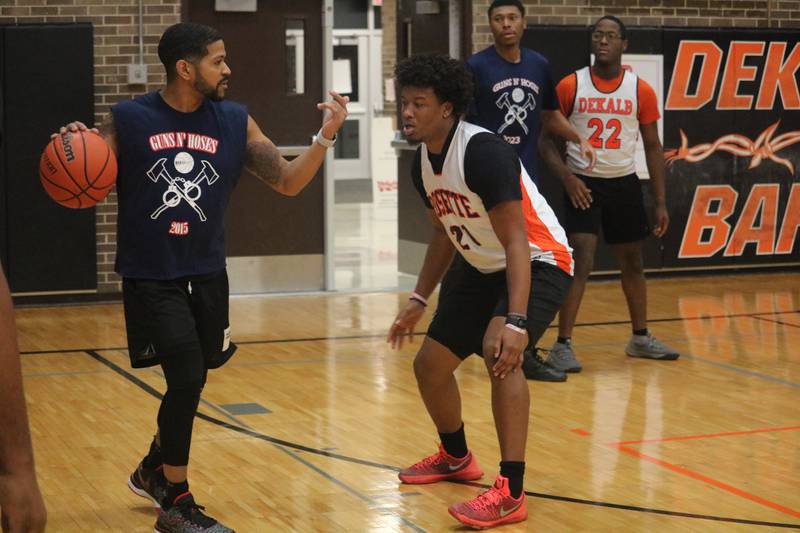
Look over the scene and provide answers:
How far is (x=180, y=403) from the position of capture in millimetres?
4445

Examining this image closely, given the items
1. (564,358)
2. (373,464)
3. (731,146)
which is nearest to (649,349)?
(564,358)

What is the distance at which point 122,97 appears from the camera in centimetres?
1000

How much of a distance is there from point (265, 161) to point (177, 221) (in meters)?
0.43

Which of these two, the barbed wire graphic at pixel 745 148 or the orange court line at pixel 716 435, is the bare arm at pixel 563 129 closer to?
the orange court line at pixel 716 435

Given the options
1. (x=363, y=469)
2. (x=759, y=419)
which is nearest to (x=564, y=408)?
(x=759, y=419)

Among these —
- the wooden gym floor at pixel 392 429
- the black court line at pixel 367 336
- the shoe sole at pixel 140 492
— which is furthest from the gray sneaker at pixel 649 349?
the shoe sole at pixel 140 492

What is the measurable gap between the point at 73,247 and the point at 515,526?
616 centimetres

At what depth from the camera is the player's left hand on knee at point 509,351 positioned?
14.5 feet

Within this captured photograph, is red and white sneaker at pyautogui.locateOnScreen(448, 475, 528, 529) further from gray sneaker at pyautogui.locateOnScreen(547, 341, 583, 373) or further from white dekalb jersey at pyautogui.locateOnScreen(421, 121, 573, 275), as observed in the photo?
gray sneaker at pyautogui.locateOnScreen(547, 341, 583, 373)

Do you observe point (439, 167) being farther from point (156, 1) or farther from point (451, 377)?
point (156, 1)

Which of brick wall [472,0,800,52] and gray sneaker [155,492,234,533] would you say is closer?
gray sneaker [155,492,234,533]

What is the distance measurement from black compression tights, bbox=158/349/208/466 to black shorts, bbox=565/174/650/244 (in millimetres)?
3641

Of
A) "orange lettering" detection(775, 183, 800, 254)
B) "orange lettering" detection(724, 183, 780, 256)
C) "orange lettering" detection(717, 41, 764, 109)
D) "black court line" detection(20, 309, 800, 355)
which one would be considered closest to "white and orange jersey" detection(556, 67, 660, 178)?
"black court line" detection(20, 309, 800, 355)

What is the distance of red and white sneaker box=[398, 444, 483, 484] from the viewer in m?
5.12
